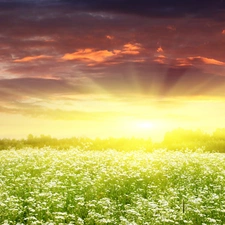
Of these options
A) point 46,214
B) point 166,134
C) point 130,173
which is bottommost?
point 46,214

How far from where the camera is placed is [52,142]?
3834cm

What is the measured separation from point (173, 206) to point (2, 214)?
16.4 feet

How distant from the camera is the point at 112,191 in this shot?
1473cm

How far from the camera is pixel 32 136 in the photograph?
3997 cm

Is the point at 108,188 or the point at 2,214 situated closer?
the point at 2,214

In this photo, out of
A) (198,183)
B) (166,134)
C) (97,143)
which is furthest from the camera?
(166,134)

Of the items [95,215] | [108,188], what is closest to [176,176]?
[108,188]

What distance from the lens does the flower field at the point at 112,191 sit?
11211 mm

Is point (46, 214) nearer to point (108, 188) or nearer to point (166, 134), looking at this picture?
point (108, 188)

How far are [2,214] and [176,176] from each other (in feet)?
28.9

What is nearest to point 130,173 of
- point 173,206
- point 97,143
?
point 173,206

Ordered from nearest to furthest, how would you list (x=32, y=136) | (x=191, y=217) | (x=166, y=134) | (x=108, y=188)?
1. (x=191, y=217)
2. (x=108, y=188)
3. (x=32, y=136)
4. (x=166, y=134)

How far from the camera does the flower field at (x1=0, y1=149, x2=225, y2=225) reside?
441 inches

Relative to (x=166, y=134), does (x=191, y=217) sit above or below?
below
